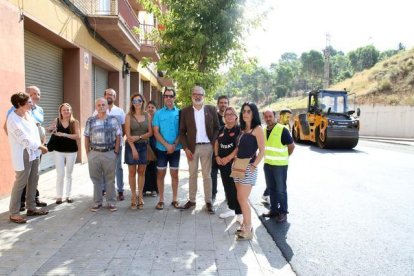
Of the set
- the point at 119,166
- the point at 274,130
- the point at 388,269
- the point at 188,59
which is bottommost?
the point at 388,269

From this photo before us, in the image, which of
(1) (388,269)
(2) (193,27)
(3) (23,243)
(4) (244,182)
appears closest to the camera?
(1) (388,269)

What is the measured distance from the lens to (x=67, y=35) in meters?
9.73

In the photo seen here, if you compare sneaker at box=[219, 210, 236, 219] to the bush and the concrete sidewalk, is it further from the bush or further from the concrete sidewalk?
the bush

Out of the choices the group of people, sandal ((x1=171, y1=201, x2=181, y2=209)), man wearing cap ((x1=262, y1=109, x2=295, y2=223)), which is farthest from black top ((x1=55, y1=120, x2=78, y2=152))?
man wearing cap ((x1=262, y1=109, x2=295, y2=223))

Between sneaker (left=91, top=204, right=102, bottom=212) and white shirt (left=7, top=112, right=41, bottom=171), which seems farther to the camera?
sneaker (left=91, top=204, right=102, bottom=212)

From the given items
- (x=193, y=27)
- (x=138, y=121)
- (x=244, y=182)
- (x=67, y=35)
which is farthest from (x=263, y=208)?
(x=67, y=35)

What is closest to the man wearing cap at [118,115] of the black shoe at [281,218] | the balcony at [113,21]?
the black shoe at [281,218]

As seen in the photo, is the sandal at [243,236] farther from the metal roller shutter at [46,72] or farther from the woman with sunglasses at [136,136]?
the metal roller shutter at [46,72]

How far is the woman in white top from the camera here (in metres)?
5.14

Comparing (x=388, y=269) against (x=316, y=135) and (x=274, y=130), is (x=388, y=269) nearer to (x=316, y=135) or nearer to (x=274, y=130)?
(x=274, y=130)

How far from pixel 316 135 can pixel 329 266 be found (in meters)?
14.2

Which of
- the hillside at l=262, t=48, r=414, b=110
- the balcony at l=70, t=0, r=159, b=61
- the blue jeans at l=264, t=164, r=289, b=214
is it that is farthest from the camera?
the hillside at l=262, t=48, r=414, b=110

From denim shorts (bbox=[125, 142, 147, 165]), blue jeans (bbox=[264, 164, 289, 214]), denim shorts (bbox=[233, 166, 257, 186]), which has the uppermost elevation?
denim shorts (bbox=[125, 142, 147, 165])

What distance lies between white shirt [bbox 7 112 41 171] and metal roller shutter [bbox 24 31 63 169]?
3.63 m
